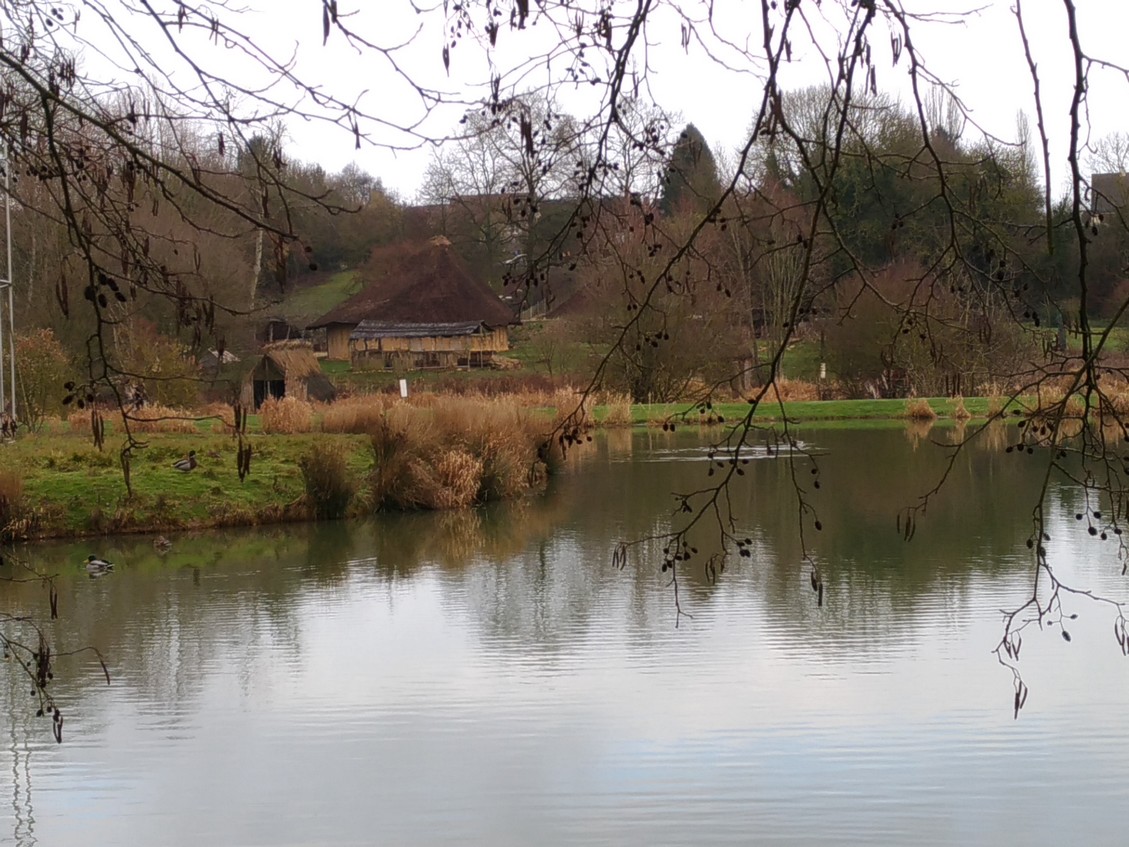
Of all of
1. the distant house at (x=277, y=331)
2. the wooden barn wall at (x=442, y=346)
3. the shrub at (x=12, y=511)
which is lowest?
the shrub at (x=12, y=511)

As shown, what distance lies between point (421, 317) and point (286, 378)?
48.1ft

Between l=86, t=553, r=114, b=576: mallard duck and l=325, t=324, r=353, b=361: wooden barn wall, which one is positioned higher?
l=325, t=324, r=353, b=361: wooden barn wall

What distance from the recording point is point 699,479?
16812 mm

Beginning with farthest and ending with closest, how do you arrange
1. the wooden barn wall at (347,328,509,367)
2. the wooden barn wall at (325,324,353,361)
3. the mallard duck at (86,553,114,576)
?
the wooden barn wall at (325,324,353,361) < the wooden barn wall at (347,328,509,367) < the mallard duck at (86,553,114,576)

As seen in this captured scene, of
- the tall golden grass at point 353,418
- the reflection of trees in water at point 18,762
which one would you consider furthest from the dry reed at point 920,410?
the reflection of trees in water at point 18,762

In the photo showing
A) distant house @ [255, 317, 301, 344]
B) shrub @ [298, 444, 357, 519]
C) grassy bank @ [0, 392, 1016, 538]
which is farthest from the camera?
distant house @ [255, 317, 301, 344]

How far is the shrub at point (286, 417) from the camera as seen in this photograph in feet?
59.6

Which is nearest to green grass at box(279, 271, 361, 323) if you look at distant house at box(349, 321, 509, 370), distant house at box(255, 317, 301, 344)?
distant house at box(255, 317, 301, 344)

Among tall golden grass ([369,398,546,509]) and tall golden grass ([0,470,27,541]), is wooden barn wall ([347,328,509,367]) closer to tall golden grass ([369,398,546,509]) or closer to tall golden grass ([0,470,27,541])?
tall golden grass ([369,398,546,509])

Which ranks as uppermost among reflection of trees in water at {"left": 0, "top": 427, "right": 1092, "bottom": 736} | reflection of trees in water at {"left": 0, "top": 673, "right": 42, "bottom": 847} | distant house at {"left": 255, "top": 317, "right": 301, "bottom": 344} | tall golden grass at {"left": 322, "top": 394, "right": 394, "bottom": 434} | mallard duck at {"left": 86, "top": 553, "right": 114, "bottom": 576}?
distant house at {"left": 255, "top": 317, "right": 301, "bottom": 344}

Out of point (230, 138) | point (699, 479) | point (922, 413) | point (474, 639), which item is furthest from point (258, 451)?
point (922, 413)

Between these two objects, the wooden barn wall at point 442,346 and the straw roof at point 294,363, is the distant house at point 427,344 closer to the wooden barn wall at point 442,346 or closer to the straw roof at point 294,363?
the wooden barn wall at point 442,346

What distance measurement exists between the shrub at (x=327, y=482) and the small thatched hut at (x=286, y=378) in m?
10.8

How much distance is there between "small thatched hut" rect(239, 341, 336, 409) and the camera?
25.4 m
